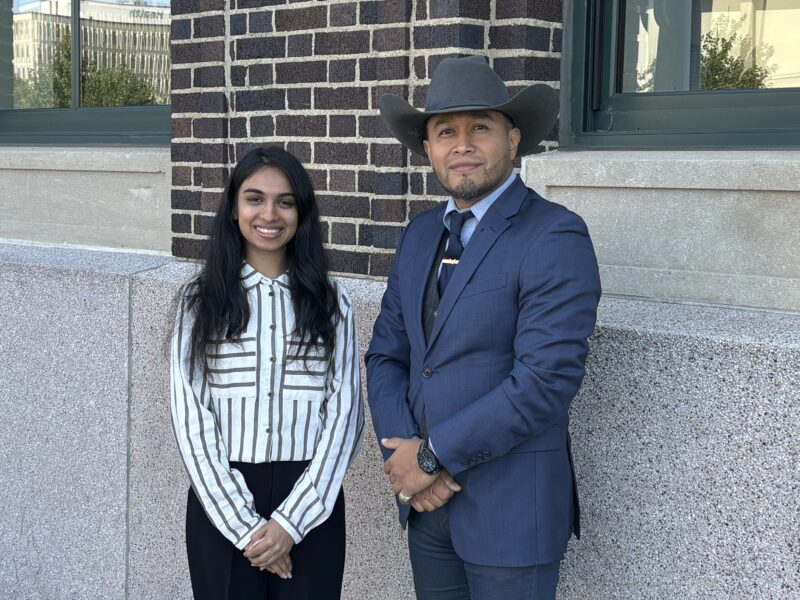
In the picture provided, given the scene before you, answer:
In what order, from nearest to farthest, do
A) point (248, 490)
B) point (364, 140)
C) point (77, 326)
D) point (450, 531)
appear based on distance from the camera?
1. point (450, 531)
2. point (248, 490)
3. point (364, 140)
4. point (77, 326)

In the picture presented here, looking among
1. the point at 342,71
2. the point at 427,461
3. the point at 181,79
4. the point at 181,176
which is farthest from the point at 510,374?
the point at 181,79

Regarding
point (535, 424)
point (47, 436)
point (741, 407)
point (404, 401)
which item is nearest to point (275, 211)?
point (404, 401)

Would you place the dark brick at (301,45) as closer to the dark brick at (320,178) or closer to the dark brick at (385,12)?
the dark brick at (385,12)

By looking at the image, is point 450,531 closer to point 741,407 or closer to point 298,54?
point 741,407

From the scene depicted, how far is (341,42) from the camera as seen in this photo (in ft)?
13.6

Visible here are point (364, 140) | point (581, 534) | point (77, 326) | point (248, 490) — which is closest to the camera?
point (248, 490)

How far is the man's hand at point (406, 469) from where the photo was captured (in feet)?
Answer: 9.15

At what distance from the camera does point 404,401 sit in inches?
117

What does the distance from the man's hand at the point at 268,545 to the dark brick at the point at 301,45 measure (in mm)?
2037

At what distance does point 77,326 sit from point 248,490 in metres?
2.15

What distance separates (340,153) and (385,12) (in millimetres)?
565

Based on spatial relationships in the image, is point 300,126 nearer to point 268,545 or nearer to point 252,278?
point 252,278

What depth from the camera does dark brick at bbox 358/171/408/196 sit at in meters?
4.03

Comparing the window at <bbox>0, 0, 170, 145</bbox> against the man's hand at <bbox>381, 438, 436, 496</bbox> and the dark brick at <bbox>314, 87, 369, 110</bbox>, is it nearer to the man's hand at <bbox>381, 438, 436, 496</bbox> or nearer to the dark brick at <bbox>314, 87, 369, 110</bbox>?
the dark brick at <bbox>314, 87, 369, 110</bbox>
